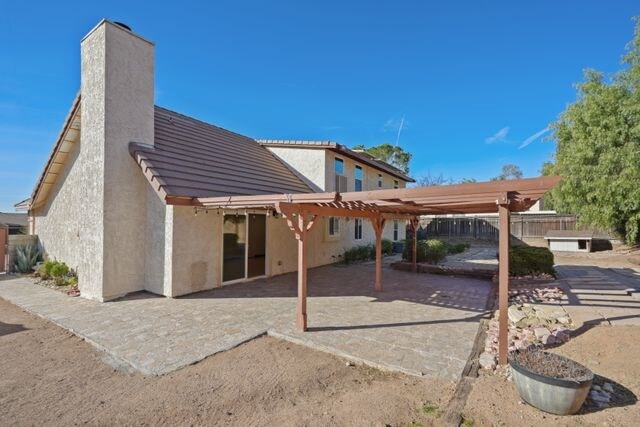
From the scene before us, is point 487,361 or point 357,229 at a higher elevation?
point 357,229

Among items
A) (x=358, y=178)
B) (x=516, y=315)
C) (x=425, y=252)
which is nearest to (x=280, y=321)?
(x=516, y=315)

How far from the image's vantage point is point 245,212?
10.1m

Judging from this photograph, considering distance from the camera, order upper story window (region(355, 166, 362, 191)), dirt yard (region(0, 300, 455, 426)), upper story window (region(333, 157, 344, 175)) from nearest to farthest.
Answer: dirt yard (region(0, 300, 455, 426)) → upper story window (region(333, 157, 344, 175)) → upper story window (region(355, 166, 362, 191))

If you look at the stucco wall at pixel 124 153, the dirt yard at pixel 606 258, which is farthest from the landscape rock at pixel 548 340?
the dirt yard at pixel 606 258

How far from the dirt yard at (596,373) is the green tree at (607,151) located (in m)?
12.3

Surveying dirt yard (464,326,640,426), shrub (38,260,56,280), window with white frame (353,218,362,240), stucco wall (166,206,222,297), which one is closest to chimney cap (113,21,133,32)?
stucco wall (166,206,222,297)

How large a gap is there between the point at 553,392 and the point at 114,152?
10062 millimetres

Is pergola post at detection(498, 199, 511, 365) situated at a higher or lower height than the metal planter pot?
higher

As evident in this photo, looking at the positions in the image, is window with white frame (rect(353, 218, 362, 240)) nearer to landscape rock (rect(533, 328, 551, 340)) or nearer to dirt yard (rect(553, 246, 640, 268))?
dirt yard (rect(553, 246, 640, 268))

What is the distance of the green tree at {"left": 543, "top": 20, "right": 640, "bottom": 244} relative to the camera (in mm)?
15432

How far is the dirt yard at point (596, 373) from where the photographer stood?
340cm

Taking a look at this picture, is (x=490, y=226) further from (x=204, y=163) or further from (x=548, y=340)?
(x=204, y=163)

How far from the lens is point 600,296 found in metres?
8.44

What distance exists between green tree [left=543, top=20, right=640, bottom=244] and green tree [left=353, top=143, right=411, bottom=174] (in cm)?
2321
